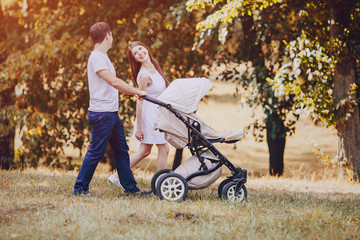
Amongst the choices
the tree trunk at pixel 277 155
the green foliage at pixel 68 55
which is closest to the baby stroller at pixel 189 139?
the green foliage at pixel 68 55

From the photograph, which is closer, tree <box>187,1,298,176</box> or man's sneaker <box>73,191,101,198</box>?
man's sneaker <box>73,191,101,198</box>

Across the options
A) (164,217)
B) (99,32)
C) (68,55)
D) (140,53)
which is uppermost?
(68,55)

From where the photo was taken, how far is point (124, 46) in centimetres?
932

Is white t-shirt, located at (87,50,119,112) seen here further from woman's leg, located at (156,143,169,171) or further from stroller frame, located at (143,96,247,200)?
woman's leg, located at (156,143,169,171)

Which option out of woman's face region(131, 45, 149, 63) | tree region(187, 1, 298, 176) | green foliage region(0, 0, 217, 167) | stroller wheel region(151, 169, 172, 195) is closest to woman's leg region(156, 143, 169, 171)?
stroller wheel region(151, 169, 172, 195)

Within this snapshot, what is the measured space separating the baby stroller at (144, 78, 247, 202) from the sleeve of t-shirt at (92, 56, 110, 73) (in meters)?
0.60

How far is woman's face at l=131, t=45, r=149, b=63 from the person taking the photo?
5652 mm

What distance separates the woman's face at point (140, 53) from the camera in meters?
5.65

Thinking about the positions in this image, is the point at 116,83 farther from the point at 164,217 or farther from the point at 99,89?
the point at 164,217

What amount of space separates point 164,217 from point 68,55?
6808mm

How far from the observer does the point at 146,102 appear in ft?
18.9

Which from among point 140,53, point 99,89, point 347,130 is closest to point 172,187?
point 99,89

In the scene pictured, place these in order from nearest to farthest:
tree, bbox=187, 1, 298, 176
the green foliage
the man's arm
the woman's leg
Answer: the man's arm → the woman's leg → tree, bbox=187, 1, 298, 176 → the green foliage

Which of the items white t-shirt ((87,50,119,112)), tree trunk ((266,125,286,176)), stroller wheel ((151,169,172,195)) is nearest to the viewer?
white t-shirt ((87,50,119,112))
